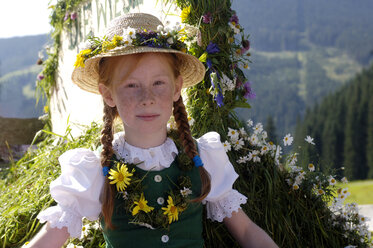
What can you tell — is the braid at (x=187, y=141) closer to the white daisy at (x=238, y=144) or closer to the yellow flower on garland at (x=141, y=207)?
the yellow flower on garland at (x=141, y=207)

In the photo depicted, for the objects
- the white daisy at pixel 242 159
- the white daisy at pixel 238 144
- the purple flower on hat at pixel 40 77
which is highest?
the purple flower on hat at pixel 40 77

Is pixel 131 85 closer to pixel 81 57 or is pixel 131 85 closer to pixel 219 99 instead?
pixel 81 57

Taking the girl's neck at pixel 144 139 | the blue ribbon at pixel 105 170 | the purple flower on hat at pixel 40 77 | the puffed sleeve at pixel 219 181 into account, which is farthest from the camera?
the purple flower on hat at pixel 40 77

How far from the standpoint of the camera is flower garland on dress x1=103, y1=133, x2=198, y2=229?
5.29ft

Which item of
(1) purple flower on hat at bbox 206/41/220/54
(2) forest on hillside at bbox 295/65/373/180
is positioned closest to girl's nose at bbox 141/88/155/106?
(1) purple flower on hat at bbox 206/41/220/54

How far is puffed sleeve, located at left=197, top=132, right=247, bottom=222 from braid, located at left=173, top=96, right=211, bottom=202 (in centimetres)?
8

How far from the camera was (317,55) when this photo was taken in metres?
102

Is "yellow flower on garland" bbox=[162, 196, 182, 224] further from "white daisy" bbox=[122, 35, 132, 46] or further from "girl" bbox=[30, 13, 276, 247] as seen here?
"white daisy" bbox=[122, 35, 132, 46]

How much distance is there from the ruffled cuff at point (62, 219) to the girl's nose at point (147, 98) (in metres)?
0.58

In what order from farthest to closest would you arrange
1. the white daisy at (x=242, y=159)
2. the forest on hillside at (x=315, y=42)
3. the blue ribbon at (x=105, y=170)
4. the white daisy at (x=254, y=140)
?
the forest on hillside at (x=315, y=42) < the white daisy at (x=254, y=140) < the white daisy at (x=242, y=159) < the blue ribbon at (x=105, y=170)

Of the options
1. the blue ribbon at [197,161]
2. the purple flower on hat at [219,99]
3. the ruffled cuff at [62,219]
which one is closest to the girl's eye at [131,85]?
the blue ribbon at [197,161]

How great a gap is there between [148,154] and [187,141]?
0.74 feet

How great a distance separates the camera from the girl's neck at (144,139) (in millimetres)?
1778

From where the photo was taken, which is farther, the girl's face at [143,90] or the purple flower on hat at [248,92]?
the purple flower on hat at [248,92]
